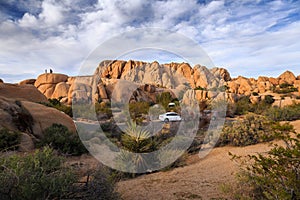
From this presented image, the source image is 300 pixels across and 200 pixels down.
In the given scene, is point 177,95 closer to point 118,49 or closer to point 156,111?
point 156,111

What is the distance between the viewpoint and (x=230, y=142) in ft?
36.7

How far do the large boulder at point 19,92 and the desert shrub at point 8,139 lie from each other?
799cm

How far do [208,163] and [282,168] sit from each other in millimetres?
4547

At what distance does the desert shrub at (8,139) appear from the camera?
8.90 m

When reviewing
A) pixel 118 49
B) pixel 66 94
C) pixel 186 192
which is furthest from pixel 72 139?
pixel 66 94

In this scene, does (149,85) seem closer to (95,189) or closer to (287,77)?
(287,77)

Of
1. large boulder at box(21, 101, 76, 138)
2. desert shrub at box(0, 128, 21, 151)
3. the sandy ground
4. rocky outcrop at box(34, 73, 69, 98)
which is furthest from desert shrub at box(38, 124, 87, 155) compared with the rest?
rocky outcrop at box(34, 73, 69, 98)

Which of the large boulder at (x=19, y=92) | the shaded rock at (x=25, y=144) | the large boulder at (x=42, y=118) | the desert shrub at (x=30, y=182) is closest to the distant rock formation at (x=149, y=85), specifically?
the large boulder at (x=19, y=92)

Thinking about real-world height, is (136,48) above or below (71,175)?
above

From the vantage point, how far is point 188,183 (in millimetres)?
6328

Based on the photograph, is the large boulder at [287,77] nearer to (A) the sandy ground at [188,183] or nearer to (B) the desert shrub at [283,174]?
(A) the sandy ground at [188,183]

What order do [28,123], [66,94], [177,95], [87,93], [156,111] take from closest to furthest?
[28,123]
[156,111]
[87,93]
[177,95]
[66,94]

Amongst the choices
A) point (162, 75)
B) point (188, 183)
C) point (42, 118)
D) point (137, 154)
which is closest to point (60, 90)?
point (162, 75)

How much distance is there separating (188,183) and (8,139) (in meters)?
6.71
